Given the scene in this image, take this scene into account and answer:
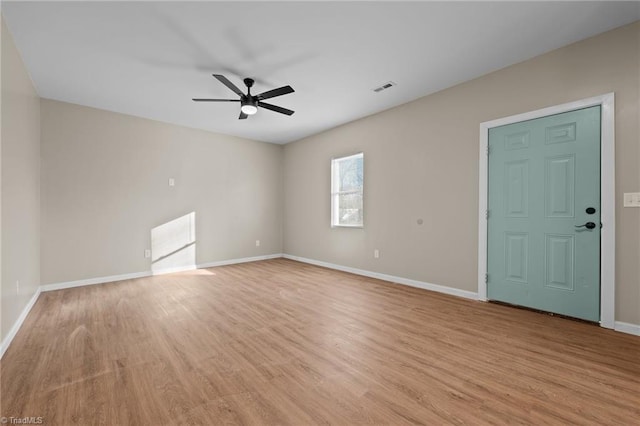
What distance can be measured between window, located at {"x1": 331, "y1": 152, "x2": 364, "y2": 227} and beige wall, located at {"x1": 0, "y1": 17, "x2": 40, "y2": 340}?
13.9 ft

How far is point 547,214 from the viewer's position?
113 inches

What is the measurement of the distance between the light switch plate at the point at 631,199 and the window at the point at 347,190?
3.13 meters

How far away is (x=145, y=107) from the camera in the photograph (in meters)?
4.22

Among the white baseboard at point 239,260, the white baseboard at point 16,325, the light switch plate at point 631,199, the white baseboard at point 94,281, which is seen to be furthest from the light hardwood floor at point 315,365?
the white baseboard at point 239,260

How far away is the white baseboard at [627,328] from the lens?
2361 mm

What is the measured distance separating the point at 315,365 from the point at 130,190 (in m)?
4.33

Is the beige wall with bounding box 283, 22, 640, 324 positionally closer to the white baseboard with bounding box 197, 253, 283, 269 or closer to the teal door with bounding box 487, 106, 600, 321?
the teal door with bounding box 487, 106, 600, 321

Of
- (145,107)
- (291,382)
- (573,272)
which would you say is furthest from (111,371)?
(573,272)

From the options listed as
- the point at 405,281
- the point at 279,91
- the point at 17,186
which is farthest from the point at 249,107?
the point at 405,281

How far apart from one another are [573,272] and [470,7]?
265 cm

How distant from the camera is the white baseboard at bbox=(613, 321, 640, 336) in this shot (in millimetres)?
2361

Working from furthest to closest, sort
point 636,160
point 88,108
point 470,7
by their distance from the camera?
point 88,108
point 636,160
point 470,7

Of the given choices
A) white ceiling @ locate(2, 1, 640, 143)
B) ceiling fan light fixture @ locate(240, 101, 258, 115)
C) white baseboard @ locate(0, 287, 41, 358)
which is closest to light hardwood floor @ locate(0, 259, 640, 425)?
white baseboard @ locate(0, 287, 41, 358)

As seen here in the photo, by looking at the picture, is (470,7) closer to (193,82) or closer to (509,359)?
(509,359)
